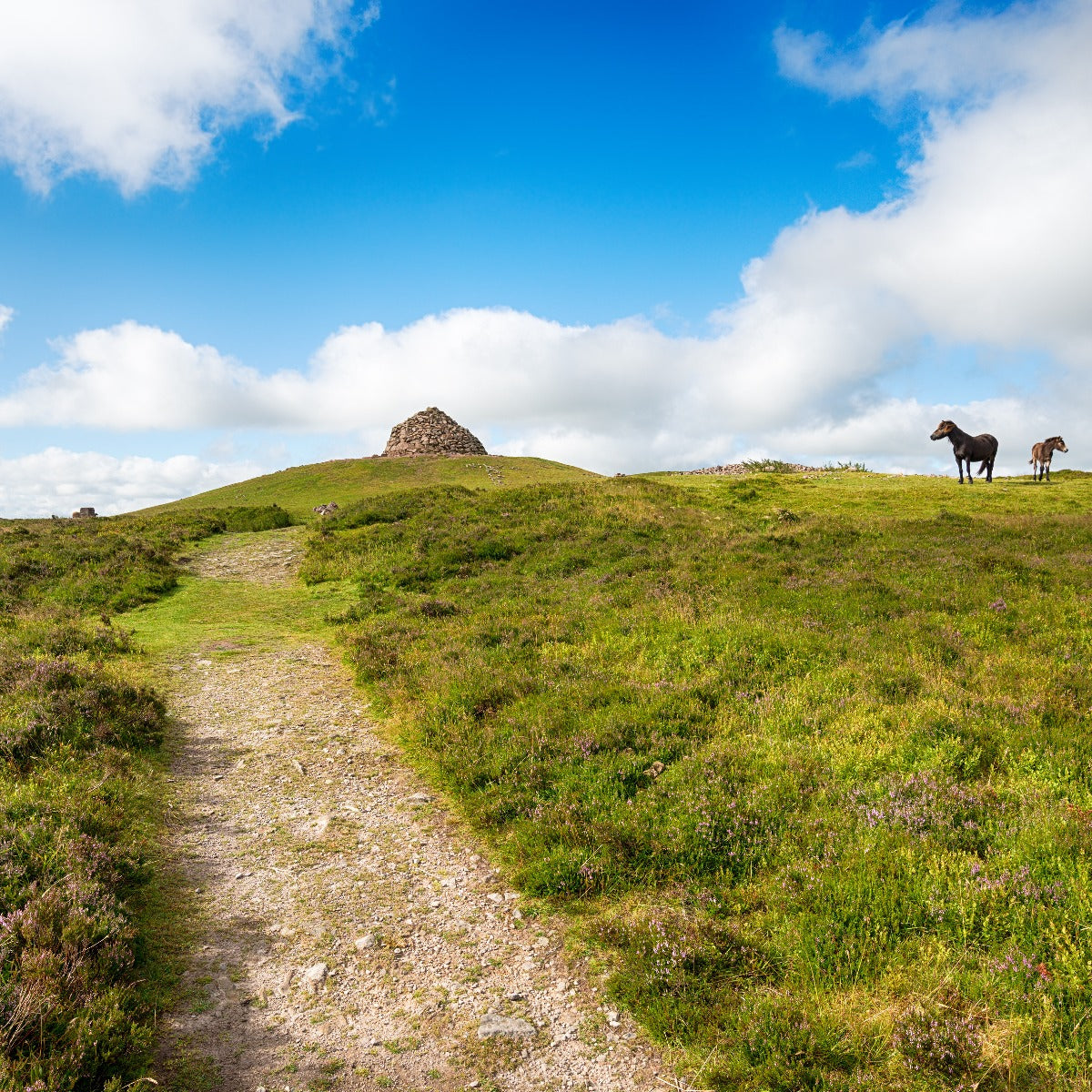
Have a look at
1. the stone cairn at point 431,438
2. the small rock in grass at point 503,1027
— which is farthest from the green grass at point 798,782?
the stone cairn at point 431,438

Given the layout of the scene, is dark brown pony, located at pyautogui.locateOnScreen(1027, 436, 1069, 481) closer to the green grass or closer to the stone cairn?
the green grass

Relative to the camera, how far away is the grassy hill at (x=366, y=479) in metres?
47.0

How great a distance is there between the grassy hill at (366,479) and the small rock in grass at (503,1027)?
3894 centimetres

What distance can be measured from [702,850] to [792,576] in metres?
12.6

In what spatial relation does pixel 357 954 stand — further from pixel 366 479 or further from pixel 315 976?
pixel 366 479

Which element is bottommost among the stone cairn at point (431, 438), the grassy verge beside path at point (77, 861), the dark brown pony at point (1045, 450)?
the grassy verge beside path at point (77, 861)

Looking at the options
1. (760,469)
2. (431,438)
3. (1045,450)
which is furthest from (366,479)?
(1045,450)

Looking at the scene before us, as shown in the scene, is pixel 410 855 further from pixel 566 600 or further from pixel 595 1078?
pixel 566 600

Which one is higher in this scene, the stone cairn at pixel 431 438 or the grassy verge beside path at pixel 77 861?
the stone cairn at pixel 431 438

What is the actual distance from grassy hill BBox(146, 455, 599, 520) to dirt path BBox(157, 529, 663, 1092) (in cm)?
3463

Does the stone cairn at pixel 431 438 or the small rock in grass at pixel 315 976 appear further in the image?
the stone cairn at pixel 431 438

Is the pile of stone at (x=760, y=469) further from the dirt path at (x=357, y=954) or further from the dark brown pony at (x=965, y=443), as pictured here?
the dirt path at (x=357, y=954)

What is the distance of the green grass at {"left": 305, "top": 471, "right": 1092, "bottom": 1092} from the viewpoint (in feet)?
16.0

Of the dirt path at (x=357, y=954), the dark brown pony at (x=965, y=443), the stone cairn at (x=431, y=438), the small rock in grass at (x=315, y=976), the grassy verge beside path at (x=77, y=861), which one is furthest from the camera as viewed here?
the stone cairn at (x=431, y=438)
